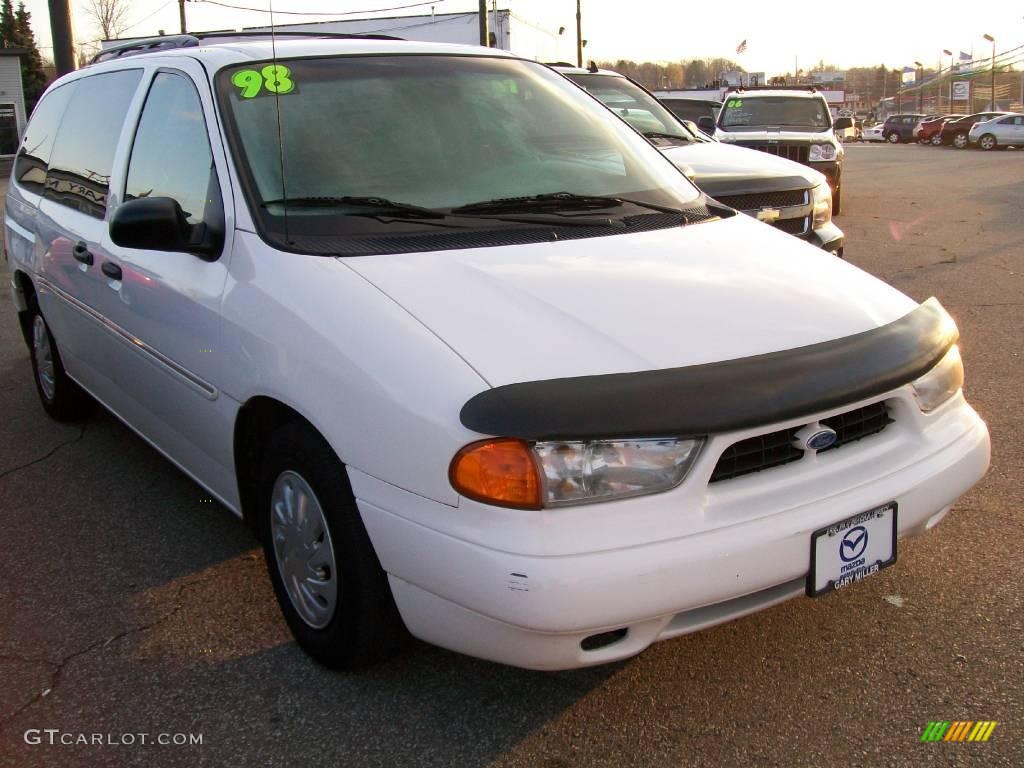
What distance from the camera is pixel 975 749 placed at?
2.41 metres

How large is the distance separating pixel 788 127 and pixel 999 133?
28224 mm

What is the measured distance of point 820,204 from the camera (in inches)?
276

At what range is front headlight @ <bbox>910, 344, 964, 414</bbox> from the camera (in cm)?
268

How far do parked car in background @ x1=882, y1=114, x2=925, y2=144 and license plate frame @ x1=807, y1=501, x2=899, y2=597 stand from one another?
52.7 metres

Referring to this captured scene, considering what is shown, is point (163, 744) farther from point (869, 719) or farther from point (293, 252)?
point (869, 719)

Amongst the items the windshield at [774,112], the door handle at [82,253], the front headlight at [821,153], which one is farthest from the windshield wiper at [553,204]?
the windshield at [774,112]

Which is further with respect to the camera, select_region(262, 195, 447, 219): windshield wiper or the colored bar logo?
select_region(262, 195, 447, 219): windshield wiper

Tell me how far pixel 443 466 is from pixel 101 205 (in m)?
2.41

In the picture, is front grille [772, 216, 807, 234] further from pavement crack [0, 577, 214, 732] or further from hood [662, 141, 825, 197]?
pavement crack [0, 577, 214, 732]

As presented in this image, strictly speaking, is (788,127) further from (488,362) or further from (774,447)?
(488,362)

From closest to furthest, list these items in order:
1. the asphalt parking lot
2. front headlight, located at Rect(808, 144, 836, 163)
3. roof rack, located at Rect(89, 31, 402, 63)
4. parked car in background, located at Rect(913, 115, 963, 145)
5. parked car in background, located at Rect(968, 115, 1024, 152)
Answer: the asphalt parking lot
roof rack, located at Rect(89, 31, 402, 63)
front headlight, located at Rect(808, 144, 836, 163)
parked car in background, located at Rect(968, 115, 1024, 152)
parked car in background, located at Rect(913, 115, 963, 145)

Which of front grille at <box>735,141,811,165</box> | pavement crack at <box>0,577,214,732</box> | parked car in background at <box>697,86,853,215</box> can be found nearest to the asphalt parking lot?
pavement crack at <box>0,577,214,732</box>

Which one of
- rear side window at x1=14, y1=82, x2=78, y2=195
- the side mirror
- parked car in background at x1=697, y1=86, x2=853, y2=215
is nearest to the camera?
the side mirror

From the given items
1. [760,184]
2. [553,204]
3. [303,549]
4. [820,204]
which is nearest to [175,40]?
[553,204]
